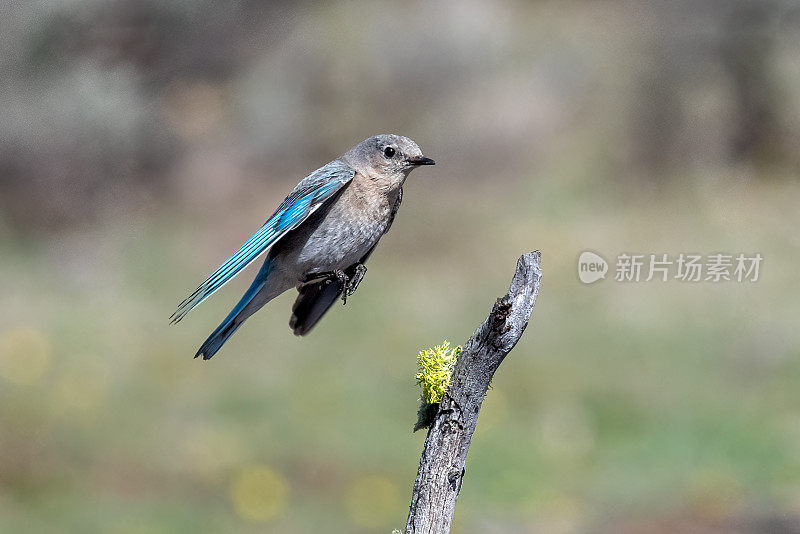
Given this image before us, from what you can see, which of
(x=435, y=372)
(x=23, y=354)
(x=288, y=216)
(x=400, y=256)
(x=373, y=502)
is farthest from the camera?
(x=400, y=256)

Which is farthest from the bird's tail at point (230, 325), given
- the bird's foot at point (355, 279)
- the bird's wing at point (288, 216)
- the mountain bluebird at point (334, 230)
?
the bird's foot at point (355, 279)

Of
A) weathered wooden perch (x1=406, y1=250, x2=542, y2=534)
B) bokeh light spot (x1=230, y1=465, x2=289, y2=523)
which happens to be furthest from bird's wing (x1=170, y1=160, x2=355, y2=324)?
bokeh light spot (x1=230, y1=465, x2=289, y2=523)

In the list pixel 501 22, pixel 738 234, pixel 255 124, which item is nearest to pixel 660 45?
pixel 501 22

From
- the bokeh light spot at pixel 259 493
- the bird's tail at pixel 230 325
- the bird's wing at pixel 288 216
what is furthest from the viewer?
the bokeh light spot at pixel 259 493

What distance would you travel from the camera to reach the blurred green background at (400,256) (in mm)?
10172

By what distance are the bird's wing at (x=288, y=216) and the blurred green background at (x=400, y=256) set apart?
4612 mm

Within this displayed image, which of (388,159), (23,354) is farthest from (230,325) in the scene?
→ (23,354)

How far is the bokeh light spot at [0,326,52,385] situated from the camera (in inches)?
457

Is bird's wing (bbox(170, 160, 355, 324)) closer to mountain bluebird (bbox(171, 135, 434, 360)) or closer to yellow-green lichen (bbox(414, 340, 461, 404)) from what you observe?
mountain bluebird (bbox(171, 135, 434, 360))

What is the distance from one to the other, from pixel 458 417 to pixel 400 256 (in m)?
11.4

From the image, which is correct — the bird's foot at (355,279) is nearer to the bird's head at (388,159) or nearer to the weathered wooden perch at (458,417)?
the bird's head at (388,159)

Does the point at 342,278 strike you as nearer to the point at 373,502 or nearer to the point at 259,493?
the point at 373,502

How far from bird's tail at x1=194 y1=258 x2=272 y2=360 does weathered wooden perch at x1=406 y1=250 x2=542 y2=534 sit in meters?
1.56

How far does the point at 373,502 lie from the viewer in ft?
32.3
